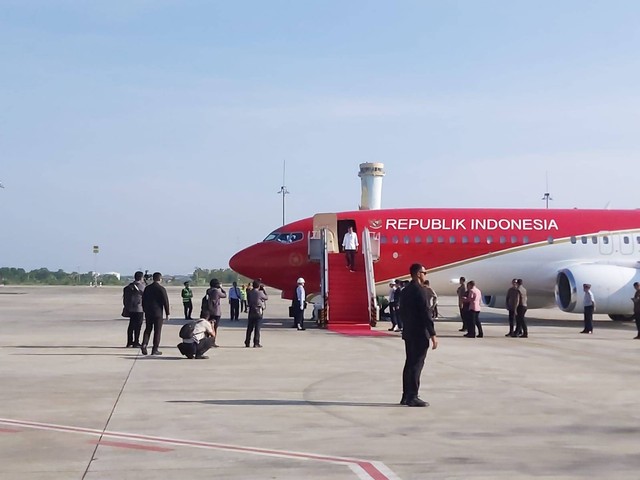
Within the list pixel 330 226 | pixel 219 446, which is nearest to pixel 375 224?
pixel 330 226

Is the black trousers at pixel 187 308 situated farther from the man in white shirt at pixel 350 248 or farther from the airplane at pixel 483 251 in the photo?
the man in white shirt at pixel 350 248

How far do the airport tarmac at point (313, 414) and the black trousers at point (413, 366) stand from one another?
0.98 feet

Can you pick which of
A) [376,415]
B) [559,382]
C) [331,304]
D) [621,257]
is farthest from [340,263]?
[376,415]

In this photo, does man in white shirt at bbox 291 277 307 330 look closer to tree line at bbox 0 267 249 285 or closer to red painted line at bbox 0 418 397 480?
red painted line at bbox 0 418 397 480

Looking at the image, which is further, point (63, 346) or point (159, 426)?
point (63, 346)

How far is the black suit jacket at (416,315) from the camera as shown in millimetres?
11430

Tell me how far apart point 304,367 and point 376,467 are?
25.7 ft

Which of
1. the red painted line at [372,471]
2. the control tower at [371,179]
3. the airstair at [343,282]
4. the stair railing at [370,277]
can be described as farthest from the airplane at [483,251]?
the control tower at [371,179]

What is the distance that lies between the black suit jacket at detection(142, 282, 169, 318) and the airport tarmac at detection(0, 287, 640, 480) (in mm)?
894

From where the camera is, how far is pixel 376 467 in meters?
7.45

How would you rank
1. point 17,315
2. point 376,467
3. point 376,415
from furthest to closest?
point 17,315
point 376,415
point 376,467

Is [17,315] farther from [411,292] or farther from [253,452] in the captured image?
[253,452]

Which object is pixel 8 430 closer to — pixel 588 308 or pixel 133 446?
pixel 133 446

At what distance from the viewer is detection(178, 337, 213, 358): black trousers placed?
53.7 feet
